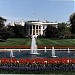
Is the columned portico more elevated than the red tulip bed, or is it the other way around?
the columned portico

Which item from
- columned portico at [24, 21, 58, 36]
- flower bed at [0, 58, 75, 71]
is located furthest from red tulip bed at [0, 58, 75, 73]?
columned portico at [24, 21, 58, 36]

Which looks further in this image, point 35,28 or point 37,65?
point 35,28

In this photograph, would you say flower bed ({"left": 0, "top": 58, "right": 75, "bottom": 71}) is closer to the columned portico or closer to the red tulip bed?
the red tulip bed

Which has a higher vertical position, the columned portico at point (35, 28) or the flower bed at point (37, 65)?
the columned portico at point (35, 28)

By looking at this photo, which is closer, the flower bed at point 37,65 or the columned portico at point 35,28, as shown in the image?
the flower bed at point 37,65

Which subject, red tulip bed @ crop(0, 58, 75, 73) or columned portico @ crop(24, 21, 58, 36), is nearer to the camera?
red tulip bed @ crop(0, 58, 75, 73)

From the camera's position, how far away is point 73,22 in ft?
203

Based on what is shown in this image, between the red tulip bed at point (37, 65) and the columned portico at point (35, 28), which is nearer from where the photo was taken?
the red tulip bed at point (37, 65)

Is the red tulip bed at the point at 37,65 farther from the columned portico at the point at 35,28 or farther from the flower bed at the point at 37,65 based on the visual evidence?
the columned portico at the point at 35,28

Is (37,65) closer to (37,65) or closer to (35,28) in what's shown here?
(37,65)

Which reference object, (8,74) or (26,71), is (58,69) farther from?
(8,74)

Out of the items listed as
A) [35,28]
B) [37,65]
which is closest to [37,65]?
[37,65]

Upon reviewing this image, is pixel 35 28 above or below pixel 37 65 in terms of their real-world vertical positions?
above

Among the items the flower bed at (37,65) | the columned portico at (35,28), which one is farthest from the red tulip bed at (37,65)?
the columned portico at (35,28)
